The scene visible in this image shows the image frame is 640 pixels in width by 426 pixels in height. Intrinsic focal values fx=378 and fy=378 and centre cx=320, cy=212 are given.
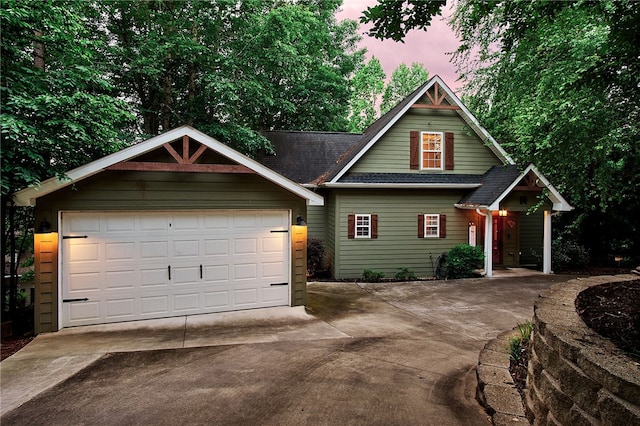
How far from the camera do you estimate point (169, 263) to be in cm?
752

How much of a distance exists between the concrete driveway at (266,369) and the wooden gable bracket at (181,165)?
2906 mm

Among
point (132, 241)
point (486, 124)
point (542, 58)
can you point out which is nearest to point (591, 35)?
point (542, 58)

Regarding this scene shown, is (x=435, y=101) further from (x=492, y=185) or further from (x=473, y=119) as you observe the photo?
(x=492, y=185)

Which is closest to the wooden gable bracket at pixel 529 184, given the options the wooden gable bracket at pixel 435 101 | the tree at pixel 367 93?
the wooden gable bracket at pixel 435 101

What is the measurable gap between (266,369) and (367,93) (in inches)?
1109

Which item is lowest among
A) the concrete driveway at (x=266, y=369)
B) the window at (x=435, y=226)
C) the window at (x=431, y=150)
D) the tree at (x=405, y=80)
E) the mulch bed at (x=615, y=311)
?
the concrete driveway at (x=266, y=369)

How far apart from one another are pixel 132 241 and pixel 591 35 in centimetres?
897

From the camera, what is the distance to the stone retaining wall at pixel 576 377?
2.19 m

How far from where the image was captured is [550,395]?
2.86 metres

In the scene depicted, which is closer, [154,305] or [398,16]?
[398,16]

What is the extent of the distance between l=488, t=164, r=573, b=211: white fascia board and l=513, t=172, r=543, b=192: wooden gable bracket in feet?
0.55

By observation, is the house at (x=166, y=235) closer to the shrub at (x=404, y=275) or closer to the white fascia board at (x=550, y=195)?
the shrub at (x=404, y=275)

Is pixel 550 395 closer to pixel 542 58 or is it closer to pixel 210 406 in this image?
pixel 210 406

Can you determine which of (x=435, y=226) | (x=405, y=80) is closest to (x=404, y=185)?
(x=435, y=226)
